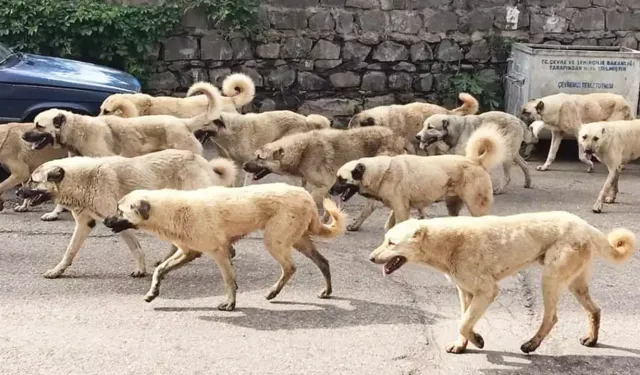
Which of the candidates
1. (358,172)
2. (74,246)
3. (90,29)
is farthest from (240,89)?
(74,246)

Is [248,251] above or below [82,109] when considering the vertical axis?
below

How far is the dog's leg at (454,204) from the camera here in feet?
28.9

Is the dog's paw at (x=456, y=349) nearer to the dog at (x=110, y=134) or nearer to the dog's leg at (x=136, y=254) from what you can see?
the dog's leg at (x=136, y=254)

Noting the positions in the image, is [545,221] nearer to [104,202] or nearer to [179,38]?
[104,202]

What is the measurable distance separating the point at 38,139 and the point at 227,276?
10.7 feet

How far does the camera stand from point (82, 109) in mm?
10297

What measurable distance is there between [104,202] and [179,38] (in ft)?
20.4

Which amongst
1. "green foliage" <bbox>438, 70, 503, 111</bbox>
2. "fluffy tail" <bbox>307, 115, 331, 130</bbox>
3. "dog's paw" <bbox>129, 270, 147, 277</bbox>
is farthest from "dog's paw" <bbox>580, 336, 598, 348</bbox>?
"green foliage" <bbox>438, 70, 503, 111</bbox>

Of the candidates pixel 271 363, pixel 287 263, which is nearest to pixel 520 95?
pixel 287 263

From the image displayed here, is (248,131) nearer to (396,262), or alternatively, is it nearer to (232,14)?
(232,14)

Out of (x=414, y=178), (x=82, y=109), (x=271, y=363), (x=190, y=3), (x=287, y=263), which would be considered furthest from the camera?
(x=190, y=3)

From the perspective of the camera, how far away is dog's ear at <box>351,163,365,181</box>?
8.31 metres

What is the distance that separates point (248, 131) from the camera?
33.0 feet

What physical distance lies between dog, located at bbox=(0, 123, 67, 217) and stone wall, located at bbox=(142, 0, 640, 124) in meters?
3.89
